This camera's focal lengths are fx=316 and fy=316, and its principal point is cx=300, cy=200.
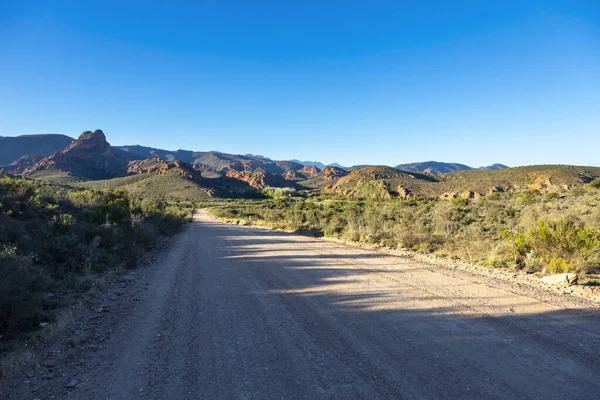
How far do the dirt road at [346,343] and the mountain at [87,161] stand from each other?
136 meters

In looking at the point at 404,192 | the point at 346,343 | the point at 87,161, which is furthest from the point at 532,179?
the point at 87,161

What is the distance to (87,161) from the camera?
148 m

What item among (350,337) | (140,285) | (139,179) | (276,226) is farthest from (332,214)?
(139,179)

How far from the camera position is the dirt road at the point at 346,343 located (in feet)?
10.3

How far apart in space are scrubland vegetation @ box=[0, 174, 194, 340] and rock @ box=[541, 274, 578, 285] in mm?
9073

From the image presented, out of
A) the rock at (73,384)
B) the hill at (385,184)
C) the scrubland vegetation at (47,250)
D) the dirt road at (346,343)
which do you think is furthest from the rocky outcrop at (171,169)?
the rock at (73,384)

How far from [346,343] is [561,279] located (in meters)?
5.15

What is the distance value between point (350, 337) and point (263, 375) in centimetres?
137

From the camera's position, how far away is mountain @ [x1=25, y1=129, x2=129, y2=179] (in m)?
124

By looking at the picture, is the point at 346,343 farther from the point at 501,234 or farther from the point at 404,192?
the point at 404,192

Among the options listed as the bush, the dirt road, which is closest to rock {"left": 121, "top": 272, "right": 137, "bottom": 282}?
the dirt road

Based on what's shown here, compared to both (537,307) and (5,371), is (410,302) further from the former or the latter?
(5,371)

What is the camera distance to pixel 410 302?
5.57m

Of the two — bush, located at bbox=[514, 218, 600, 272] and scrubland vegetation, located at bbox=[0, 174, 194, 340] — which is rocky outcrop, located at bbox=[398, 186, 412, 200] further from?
scrubland vegetation, located at bbox=[0, 174, 194, 340]
